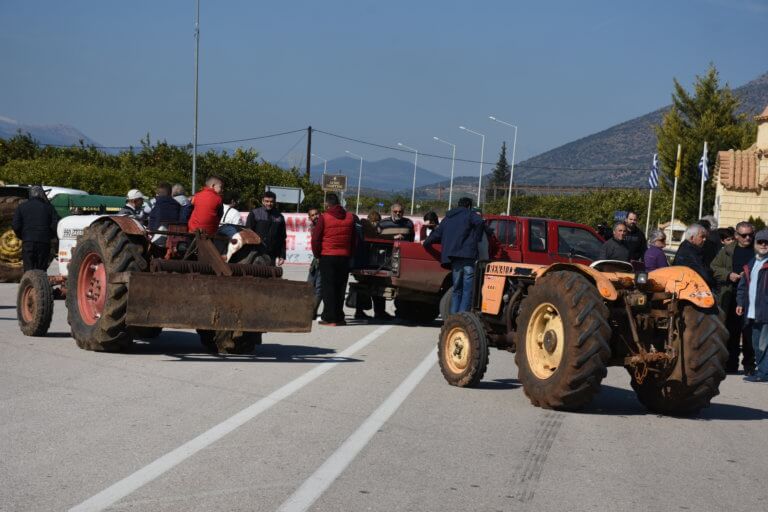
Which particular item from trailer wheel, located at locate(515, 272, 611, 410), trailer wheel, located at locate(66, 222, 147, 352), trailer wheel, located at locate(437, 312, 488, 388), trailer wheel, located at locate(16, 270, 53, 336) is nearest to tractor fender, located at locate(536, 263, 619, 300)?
trailer wheel, located at locate(515, 272, 611, 410)

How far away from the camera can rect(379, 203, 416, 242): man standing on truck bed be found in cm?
2026

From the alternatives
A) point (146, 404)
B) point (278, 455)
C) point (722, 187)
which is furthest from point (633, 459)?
point (722, 187)

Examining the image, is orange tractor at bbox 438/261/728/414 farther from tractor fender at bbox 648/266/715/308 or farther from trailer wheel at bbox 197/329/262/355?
trailer wheel at bbox 197/329/262/355

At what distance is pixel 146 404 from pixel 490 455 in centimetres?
283

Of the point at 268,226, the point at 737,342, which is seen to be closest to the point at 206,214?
the point at 268,226

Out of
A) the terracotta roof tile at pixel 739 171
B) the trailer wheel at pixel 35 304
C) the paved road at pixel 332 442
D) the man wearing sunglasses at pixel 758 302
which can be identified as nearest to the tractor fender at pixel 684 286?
the paved road at pixel 332 442

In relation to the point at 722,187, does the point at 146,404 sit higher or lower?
lower

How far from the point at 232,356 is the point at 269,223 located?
5726 mm

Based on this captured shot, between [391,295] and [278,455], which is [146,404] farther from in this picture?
[391,295]

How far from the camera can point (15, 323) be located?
49.6 feet

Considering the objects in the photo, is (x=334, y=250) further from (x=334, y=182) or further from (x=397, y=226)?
(x=334, y=182)

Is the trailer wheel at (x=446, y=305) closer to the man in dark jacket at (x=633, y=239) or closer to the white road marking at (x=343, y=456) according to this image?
the man in dark jacket at (x=633, y=239)

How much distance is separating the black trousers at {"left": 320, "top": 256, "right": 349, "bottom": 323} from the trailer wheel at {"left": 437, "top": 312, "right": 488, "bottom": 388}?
19.9 feet

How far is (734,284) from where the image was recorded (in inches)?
597
